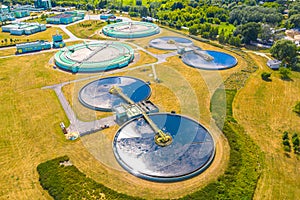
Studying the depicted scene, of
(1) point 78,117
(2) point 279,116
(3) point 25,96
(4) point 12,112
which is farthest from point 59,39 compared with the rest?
(2) point 279,116

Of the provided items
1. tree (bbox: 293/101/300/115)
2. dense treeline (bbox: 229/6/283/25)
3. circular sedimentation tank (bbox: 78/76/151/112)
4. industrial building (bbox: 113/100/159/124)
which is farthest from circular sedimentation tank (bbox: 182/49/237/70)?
dense treeline (bbox: 229/6/283/25)

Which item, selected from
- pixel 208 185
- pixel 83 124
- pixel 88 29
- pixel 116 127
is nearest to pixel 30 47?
pixel 88 29

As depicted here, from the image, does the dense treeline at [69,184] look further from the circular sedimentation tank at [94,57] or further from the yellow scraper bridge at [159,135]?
the circular sedimentation tank at [94,57]

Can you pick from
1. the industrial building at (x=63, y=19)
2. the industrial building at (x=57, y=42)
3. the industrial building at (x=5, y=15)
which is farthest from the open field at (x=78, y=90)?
the industrial building at (x=5, y=15)

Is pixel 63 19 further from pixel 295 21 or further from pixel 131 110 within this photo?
pixel 295 21

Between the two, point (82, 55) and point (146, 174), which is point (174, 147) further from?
point (82, 55)

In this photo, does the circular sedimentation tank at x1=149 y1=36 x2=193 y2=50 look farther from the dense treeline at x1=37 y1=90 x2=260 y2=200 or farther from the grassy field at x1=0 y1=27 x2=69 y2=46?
the dense treeline at x1=37 y1=90 x2=260 y2=200
